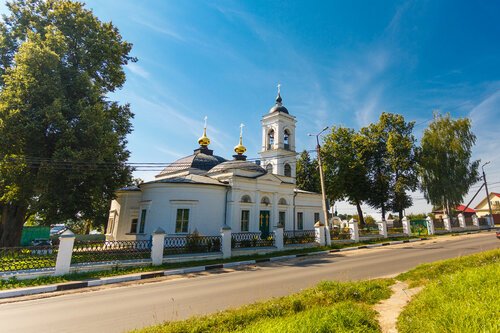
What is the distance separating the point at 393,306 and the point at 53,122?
640 inches

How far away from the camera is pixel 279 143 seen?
95.3 feet

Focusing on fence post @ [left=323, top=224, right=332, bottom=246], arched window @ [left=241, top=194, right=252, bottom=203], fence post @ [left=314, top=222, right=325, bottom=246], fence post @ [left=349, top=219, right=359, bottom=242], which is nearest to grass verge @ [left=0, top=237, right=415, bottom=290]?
fence post @ [left=314, top=222, right=325, bottom=246]

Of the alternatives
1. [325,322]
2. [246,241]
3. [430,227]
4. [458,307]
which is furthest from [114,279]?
[430,227]

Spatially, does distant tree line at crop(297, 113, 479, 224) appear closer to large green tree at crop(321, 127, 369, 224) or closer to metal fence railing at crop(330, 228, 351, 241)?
large green tree at crop(321, 127, 369, 224)

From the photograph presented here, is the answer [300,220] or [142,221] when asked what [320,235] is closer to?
[300,220]

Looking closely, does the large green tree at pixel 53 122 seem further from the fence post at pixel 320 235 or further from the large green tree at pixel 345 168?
the large green tree at pixel 345 168

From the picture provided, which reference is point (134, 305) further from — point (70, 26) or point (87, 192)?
point (70, 26)

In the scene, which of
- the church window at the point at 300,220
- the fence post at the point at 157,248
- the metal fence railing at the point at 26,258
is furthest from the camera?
the church window at the point at 300,220

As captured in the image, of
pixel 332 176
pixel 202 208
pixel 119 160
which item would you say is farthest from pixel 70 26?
A: pixel 332 176

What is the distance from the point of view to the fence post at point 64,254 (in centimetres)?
1053

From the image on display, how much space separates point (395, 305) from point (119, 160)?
16450mm

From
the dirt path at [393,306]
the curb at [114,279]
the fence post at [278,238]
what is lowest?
the curb at [114,279]

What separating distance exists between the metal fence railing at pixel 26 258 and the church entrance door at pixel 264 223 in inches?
564

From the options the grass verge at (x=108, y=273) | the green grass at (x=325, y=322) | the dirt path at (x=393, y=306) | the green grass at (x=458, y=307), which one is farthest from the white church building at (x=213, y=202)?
the green grass at (x=458, y=307)
